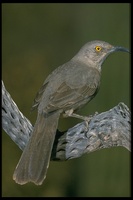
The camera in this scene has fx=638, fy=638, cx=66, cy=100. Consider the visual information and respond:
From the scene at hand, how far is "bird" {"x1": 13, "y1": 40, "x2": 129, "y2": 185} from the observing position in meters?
5.59

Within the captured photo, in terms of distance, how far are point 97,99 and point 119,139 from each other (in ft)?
10.7

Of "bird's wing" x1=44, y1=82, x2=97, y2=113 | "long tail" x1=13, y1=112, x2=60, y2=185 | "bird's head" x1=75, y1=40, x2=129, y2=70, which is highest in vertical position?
"bird's head" x1=75, y1=40, x2=129, y2=70

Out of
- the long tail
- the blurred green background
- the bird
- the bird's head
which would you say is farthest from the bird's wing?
the blurred green background

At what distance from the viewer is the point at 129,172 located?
8633 mm

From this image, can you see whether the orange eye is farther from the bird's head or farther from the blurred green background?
the blurred green background

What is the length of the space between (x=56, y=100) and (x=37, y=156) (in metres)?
0.77

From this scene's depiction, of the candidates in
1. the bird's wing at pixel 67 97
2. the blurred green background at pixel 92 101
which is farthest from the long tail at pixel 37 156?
the blurred green background at pixel 92 101

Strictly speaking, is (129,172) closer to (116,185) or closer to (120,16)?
(116,185)

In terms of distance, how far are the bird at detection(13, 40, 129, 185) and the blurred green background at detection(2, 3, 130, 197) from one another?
1279mm

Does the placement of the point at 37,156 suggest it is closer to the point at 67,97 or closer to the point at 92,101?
the point at 67,97

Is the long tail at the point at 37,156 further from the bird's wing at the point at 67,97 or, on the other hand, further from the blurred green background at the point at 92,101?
the blurred green background at the point at 92,101

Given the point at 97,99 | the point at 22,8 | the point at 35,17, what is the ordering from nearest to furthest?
the point at 97,99, the point at 22,8, the point at 35,17

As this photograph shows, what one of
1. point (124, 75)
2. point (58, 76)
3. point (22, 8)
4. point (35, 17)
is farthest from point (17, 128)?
point (35, 17)

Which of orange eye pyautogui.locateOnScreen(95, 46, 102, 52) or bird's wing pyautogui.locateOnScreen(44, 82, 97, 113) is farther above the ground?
orange eye pyautogui.locateOnScreen(95, 46, 102, 52)
